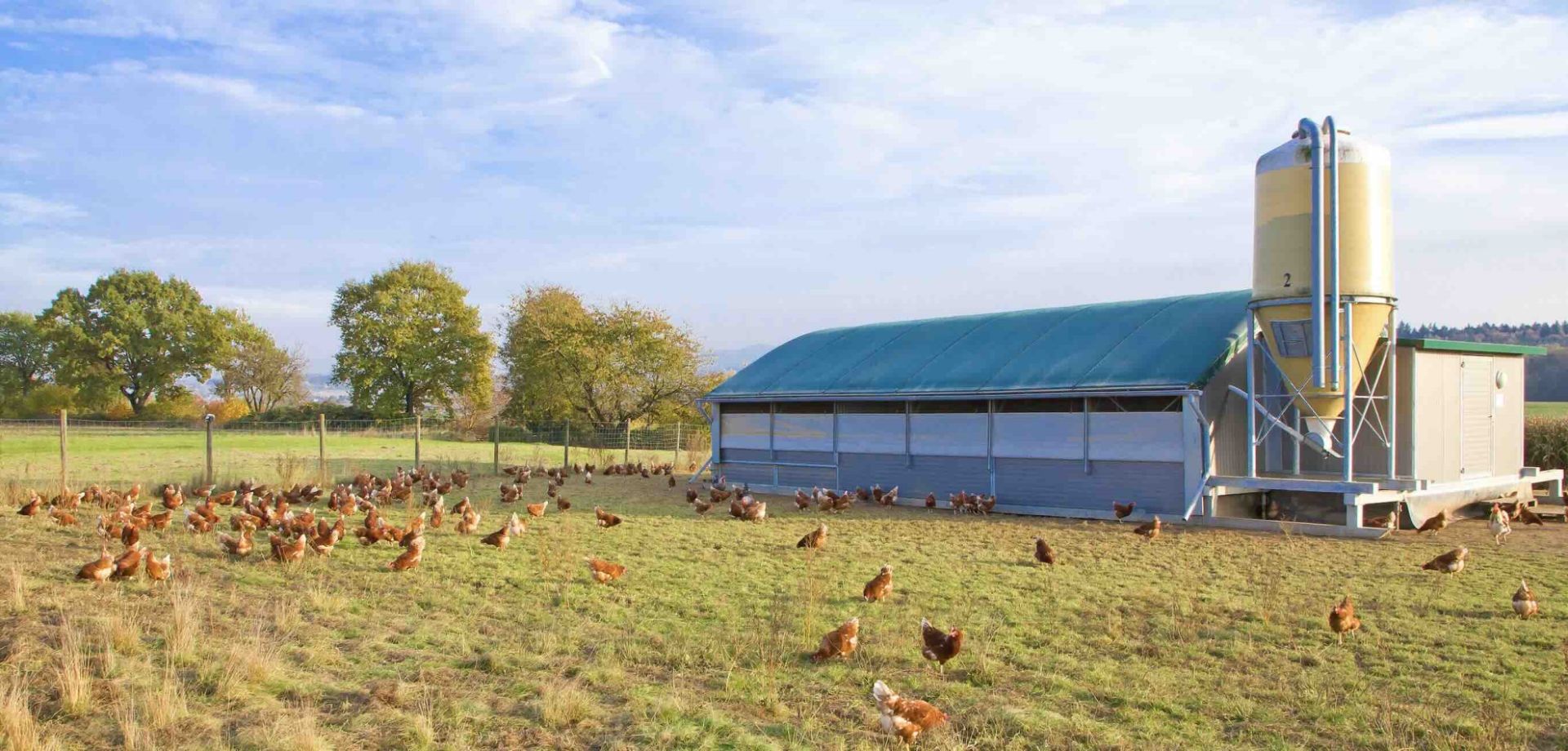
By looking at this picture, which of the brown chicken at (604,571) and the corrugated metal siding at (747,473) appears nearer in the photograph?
the brown chicken at (604,571)

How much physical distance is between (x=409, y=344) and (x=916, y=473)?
145 ft

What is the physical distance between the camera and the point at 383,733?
5910 mm

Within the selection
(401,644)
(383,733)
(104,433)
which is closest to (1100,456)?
(401,644)

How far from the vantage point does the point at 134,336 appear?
57438 millimetres

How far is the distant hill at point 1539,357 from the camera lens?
6938 centimetres

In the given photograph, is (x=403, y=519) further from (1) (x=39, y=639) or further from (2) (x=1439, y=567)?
(2) (x=1439, y=567)

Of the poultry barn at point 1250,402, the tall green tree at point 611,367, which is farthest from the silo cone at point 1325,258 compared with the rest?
the tall green tree at point 611,367

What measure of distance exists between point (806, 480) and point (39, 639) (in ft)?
54.6

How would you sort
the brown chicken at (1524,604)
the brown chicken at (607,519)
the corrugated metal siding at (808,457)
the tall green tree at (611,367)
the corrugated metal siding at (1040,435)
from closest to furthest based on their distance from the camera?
the brown chicken at (1524,604) < the brown chicken at (607,519) < the corrugated metal siding at (1040,435) < the corrugated metal siding at (808,457) < the tall green tree at (611,367)

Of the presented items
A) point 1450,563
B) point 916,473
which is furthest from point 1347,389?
point 916,473

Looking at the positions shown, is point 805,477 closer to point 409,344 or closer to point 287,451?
point 287,451

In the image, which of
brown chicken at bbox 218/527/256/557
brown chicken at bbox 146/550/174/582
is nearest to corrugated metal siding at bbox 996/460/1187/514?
brown chicken at bbox 218/527/256/557

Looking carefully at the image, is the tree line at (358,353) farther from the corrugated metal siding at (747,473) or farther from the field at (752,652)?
the field at (752,652)

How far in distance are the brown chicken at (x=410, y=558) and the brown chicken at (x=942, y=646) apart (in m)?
6.37
